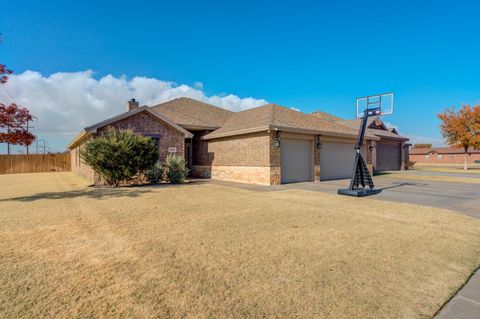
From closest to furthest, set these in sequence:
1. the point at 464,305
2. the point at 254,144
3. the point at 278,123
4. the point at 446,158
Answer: the point at 464,305 < the point at 278,123 < the point at 254,144 < the point at 446,158

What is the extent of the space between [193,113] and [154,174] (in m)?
8.02

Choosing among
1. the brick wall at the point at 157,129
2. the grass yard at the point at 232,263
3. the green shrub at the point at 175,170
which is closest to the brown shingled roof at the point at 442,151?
the grass yard at the point at 232,263

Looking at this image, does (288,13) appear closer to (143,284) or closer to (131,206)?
(131,206)

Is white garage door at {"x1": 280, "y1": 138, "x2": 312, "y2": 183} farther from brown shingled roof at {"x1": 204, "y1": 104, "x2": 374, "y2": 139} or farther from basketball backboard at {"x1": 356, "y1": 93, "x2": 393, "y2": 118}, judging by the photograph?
basketball backboard at {"x1": 356, "y1": 93, "x2": 393, "y2": 118}

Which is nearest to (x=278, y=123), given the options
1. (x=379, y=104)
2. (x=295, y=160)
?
(x=295, y=160)

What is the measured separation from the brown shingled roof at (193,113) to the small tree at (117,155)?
206 inches

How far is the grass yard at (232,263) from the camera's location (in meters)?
2.62

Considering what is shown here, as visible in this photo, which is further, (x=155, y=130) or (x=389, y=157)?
(x=389, y=157)

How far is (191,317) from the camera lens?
94.6 inches

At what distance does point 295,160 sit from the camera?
574 inches

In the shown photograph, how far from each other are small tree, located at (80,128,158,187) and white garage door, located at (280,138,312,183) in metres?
7.32

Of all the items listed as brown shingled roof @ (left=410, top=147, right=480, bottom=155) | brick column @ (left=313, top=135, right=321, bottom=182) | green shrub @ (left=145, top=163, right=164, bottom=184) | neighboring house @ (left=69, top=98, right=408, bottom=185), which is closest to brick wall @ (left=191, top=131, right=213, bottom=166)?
neighboring house @ (left=69, top=98, right=408, bottom=185)

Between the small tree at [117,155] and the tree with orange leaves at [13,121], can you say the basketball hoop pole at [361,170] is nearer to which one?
the small tree at [117,155]

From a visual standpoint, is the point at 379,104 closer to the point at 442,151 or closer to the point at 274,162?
the point at 274,162
